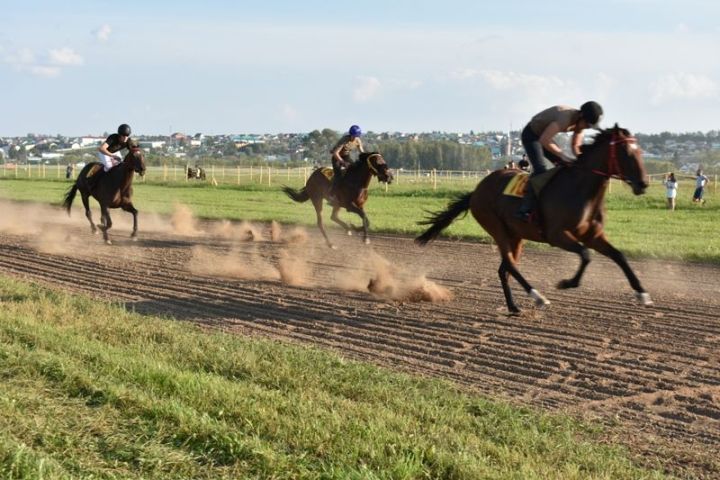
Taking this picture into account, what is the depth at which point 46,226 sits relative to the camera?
21922mm

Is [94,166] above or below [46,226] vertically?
above

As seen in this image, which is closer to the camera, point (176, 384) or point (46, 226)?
point (176, 384)

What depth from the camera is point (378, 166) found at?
17594 millimetres

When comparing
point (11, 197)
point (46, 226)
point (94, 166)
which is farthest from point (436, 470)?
point (11, 197)

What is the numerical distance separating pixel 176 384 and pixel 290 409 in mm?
979

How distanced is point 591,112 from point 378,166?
A: 803 cm

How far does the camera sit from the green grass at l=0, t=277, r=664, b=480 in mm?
5016

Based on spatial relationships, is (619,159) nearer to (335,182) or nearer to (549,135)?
(549,135)

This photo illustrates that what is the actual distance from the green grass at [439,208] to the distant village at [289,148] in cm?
3832

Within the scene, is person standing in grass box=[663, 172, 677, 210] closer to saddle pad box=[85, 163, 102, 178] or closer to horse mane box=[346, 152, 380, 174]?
horse mane box=[346, 152, 380, 174]

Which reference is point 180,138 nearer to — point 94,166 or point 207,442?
point 94,166

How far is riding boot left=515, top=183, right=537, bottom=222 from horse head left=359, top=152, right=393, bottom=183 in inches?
278

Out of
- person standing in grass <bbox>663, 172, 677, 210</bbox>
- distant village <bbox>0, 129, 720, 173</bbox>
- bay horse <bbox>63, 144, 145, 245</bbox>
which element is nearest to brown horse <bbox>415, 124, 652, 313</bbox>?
bay horse <bbox>63, 144, 145, 245</bbox>

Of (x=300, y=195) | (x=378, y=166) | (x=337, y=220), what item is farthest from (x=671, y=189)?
(x=378, y=166)
